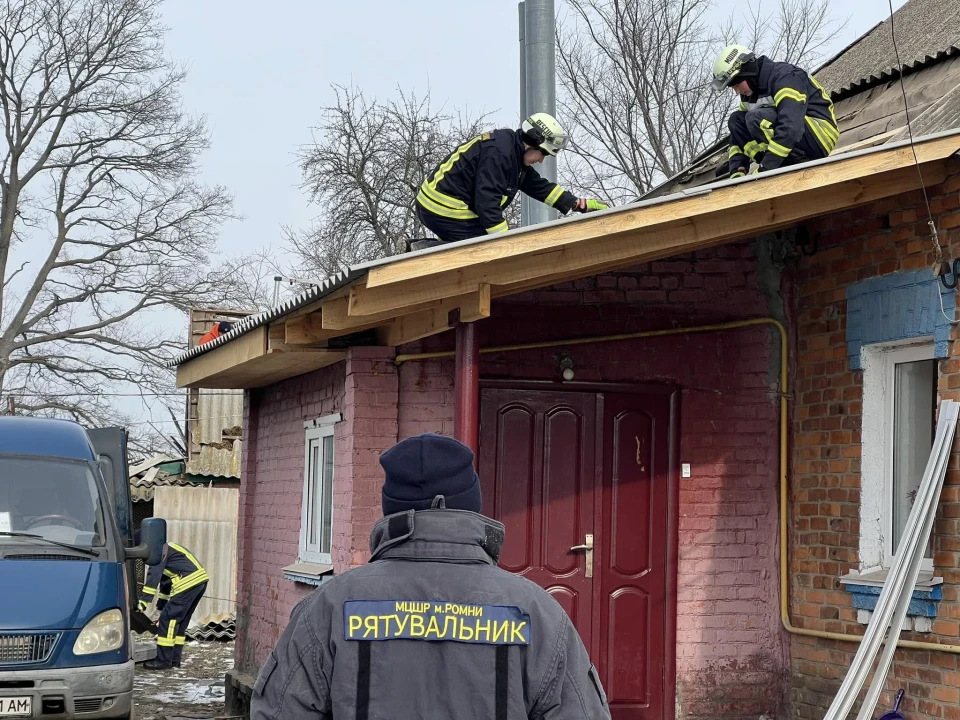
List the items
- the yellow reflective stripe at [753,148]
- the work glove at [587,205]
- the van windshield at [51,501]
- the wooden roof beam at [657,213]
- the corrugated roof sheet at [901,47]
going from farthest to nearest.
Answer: the van windshield at [51,501], the corrugated roof sheet at [901,47], the work glove at [587,205], the yellow reflective stripe at [753,148], the wooden roof beam at [657,213]

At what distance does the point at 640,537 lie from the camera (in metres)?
7.77

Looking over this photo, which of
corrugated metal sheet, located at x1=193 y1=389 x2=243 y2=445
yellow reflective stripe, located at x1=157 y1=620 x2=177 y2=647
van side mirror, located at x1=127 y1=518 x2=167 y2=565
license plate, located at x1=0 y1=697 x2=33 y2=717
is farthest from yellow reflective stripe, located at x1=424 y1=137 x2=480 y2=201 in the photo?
corrugated metal sheet, located at x1=193 y1=389 x2=243 y2=445

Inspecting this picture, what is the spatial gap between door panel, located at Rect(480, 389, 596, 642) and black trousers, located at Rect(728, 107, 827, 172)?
1.85 m

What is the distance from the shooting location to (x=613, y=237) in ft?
19.8

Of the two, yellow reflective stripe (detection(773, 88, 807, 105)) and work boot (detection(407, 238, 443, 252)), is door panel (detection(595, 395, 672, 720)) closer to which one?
work boot (detection(407, 238, 443, 252))

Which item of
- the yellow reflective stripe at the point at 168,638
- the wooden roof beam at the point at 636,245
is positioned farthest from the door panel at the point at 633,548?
the yellow reflective stripe at the point at 168,638

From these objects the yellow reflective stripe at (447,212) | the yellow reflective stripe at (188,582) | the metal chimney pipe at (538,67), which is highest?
the metal chimney pipe at (538,67)

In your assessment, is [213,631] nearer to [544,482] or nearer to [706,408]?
[544,482]

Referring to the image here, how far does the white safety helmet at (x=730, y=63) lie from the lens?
278 inches

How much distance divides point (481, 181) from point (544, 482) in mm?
1946

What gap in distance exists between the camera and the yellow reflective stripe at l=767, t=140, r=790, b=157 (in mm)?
6609

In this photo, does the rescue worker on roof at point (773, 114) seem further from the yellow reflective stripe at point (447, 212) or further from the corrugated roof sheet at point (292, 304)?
the corrugated roof sheet at point (292, 304)

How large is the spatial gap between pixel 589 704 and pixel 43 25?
29.3m

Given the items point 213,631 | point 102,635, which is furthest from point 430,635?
point 213,631
